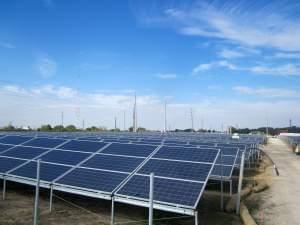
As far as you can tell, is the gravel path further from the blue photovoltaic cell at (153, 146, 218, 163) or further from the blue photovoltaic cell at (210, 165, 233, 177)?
the blue photovoltaic cell at (153, 146, 218, 163)

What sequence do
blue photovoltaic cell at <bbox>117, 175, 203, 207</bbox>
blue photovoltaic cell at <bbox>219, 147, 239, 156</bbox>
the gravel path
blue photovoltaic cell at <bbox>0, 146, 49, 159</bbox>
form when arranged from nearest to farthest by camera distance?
1. blue photovoltaic cell at <bbox>117, 175, 203, 207</bbox>
2. the gravel path
3. blue photovoltaic cell at <bbox>0, 146, 49, 159</bbox>
4. blue photovoltaic cell at <bbox>219, 147, 239, 156</bbox>

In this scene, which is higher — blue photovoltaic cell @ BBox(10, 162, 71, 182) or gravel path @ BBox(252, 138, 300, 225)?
blue photovoltaic cell @ BBox(10, 162, 71, 182)

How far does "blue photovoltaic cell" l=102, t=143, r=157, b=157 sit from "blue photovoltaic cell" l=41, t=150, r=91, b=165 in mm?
882

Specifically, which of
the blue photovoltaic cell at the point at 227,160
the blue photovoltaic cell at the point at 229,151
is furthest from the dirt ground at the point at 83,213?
the blue photovoltaic cell at the point at 229,151

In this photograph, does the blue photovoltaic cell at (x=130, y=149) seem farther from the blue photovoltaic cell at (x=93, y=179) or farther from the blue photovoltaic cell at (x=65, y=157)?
the blue photovoltaic cell at (x=93, y=179)

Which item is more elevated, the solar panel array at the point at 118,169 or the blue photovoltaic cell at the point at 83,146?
the blue photovoltaic cell at the point at 83,146

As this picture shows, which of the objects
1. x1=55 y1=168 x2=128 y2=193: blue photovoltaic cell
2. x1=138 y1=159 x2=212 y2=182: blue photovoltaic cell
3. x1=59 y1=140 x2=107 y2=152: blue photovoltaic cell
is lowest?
x1=55 y1=168 x2=128 y2=193: blue photovoltaic cell

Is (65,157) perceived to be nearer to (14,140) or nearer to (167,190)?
(167,190)

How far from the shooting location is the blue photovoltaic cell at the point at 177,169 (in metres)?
10.0

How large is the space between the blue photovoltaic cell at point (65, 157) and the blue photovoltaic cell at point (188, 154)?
272 cm

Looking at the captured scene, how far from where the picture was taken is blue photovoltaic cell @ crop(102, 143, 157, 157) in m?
12.2

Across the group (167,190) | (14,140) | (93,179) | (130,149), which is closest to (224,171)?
(130,149)

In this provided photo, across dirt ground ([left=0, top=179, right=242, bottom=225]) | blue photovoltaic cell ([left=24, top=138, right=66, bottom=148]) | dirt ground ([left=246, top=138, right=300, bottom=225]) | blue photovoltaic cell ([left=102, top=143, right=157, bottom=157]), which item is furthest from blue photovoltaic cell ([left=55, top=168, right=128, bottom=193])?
dirt ground ([left=246, top=138, right=300, bottom=225])

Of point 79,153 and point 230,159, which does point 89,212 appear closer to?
point 79,153
